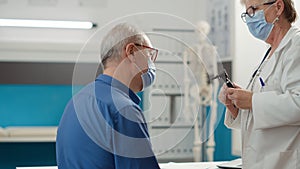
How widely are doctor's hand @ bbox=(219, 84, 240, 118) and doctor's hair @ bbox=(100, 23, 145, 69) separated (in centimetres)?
41

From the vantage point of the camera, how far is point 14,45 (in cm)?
430

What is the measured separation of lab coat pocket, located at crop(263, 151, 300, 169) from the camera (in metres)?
1.75

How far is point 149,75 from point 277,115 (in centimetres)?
45

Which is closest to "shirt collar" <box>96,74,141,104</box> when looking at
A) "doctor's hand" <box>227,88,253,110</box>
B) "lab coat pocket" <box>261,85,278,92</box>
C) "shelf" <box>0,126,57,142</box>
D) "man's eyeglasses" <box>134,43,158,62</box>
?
"man's eyeglasses" <box>134,43,158,62</box>

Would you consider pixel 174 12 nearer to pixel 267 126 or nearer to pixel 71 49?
pixel 71 49

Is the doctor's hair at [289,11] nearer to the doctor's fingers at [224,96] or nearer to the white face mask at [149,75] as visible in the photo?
the doctor's fingers at [224,96]

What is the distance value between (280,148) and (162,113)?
16.8 inches

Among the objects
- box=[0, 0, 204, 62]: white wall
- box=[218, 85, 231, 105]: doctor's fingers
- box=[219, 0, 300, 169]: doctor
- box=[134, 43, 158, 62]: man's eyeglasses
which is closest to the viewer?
box=[134, 43, 158, 62]: man's eyeglasses

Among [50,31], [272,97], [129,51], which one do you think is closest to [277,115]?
[272,97]

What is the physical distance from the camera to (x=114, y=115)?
4.94ft

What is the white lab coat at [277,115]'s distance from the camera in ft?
5.55

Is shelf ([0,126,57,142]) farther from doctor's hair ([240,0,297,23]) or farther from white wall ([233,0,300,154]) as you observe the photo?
doctor's hair ([240,0,297,23])

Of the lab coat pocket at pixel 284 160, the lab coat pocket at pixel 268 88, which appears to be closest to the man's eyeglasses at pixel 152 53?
the lab coat pocket at pixel 268 88

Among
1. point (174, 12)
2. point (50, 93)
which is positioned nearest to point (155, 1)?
point (174, 12)
